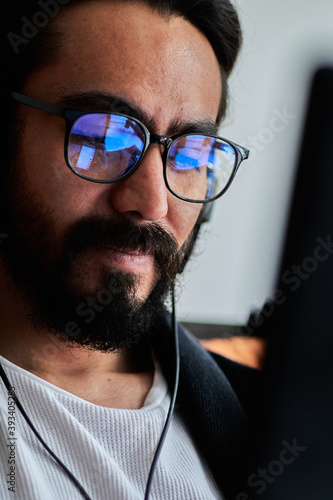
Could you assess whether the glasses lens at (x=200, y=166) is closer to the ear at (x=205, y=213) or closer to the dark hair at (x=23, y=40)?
the ear at (x=205, y=213)

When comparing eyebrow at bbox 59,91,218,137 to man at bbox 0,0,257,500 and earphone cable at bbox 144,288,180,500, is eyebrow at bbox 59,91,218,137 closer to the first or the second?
man at bbox 0,0,257,500

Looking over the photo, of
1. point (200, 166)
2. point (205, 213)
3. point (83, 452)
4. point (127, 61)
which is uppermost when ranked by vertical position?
point (127, 61)

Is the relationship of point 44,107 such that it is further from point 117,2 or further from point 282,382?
point 282,382

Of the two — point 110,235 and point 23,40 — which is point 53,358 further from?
point 23,40

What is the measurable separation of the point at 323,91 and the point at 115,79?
608 mm

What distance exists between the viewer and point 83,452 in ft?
2.66

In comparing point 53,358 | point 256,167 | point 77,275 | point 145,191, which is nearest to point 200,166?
point 145,191

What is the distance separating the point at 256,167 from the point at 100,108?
1670 mm

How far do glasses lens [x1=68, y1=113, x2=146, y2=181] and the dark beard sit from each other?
0.08 meters

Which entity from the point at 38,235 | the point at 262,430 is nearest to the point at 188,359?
the point at 38,235

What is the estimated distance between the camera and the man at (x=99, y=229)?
32.6 inches

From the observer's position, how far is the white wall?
90.0 inches

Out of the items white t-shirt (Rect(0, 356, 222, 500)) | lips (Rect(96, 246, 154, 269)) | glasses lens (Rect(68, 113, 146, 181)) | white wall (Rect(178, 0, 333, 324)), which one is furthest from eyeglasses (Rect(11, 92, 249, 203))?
white wall (Rect(178, 0, 333, 324))

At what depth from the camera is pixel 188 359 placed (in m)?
1.11
